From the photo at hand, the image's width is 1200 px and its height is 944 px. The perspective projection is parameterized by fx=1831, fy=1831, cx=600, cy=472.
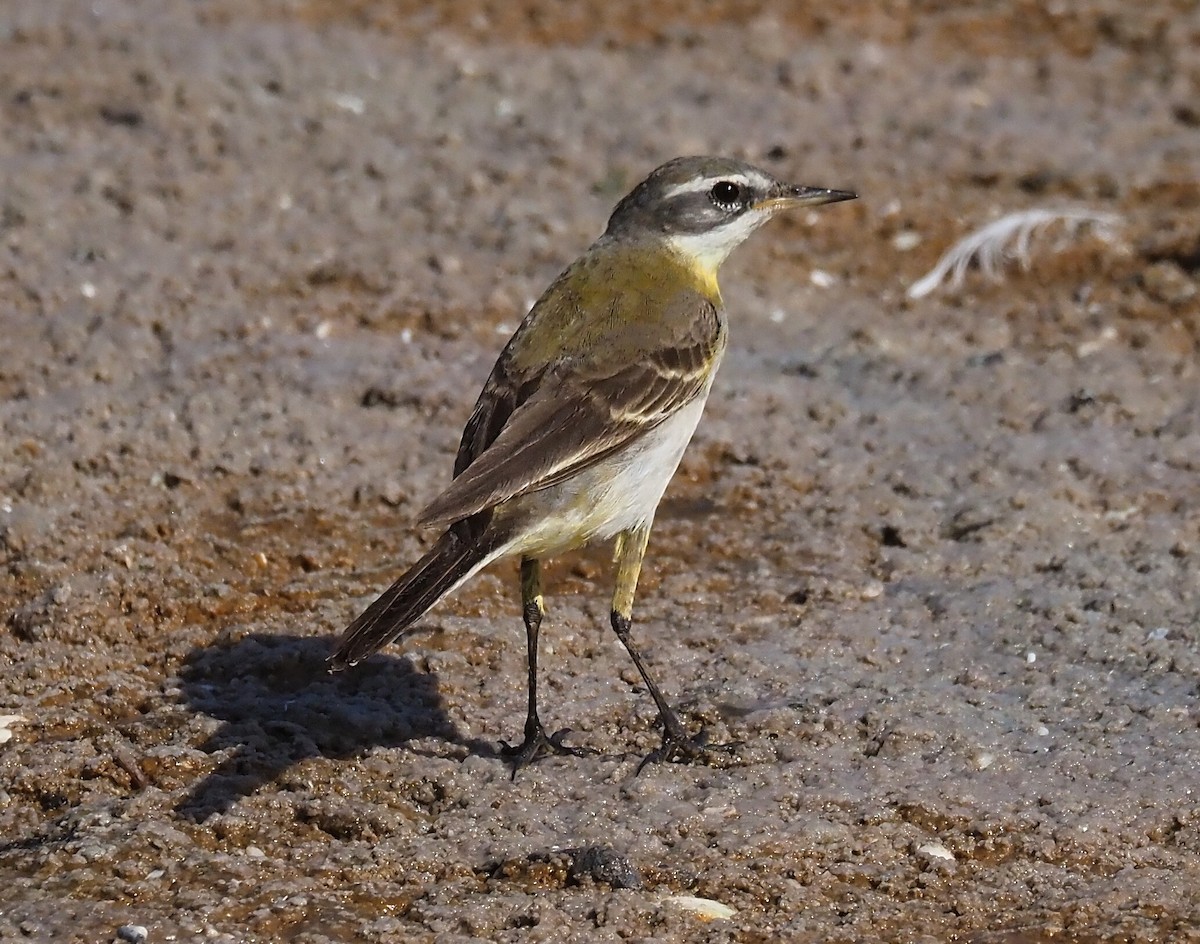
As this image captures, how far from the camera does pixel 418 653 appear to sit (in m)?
7.53

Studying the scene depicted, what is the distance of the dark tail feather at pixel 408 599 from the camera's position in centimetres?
607

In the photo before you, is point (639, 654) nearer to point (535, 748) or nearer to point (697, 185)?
point (535, 748)

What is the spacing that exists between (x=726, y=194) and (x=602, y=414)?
1.54 metres

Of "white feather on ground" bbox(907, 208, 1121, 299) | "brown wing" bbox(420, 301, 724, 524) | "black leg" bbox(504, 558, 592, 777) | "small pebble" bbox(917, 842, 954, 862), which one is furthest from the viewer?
"white feather on ground" bbox(907, 208, 1121, 299)

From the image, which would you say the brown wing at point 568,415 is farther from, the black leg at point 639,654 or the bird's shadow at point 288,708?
the bird's shadow at point 288,708

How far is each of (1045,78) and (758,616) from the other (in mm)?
7591

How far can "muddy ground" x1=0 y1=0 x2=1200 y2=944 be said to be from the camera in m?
6.12

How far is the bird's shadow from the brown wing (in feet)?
3.09

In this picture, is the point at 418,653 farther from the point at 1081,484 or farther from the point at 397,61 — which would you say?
the point at 397,61

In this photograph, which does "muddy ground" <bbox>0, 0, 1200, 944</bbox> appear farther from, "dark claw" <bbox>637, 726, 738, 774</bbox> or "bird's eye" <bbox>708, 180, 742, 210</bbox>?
"bird's eye" <bbox>708, 180, 742, 210</bbox>

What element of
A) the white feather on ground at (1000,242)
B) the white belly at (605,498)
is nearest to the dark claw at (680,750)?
the white belly at (605,498)

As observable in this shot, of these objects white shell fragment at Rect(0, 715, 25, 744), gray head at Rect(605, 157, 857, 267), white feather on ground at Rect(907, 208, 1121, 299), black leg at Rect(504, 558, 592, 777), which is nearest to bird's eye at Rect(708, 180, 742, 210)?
gray head at Rect(605, 157, 857, 267)

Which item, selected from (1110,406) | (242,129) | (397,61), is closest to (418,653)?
(1110,406)

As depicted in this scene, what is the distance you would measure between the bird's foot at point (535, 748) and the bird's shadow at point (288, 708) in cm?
10
